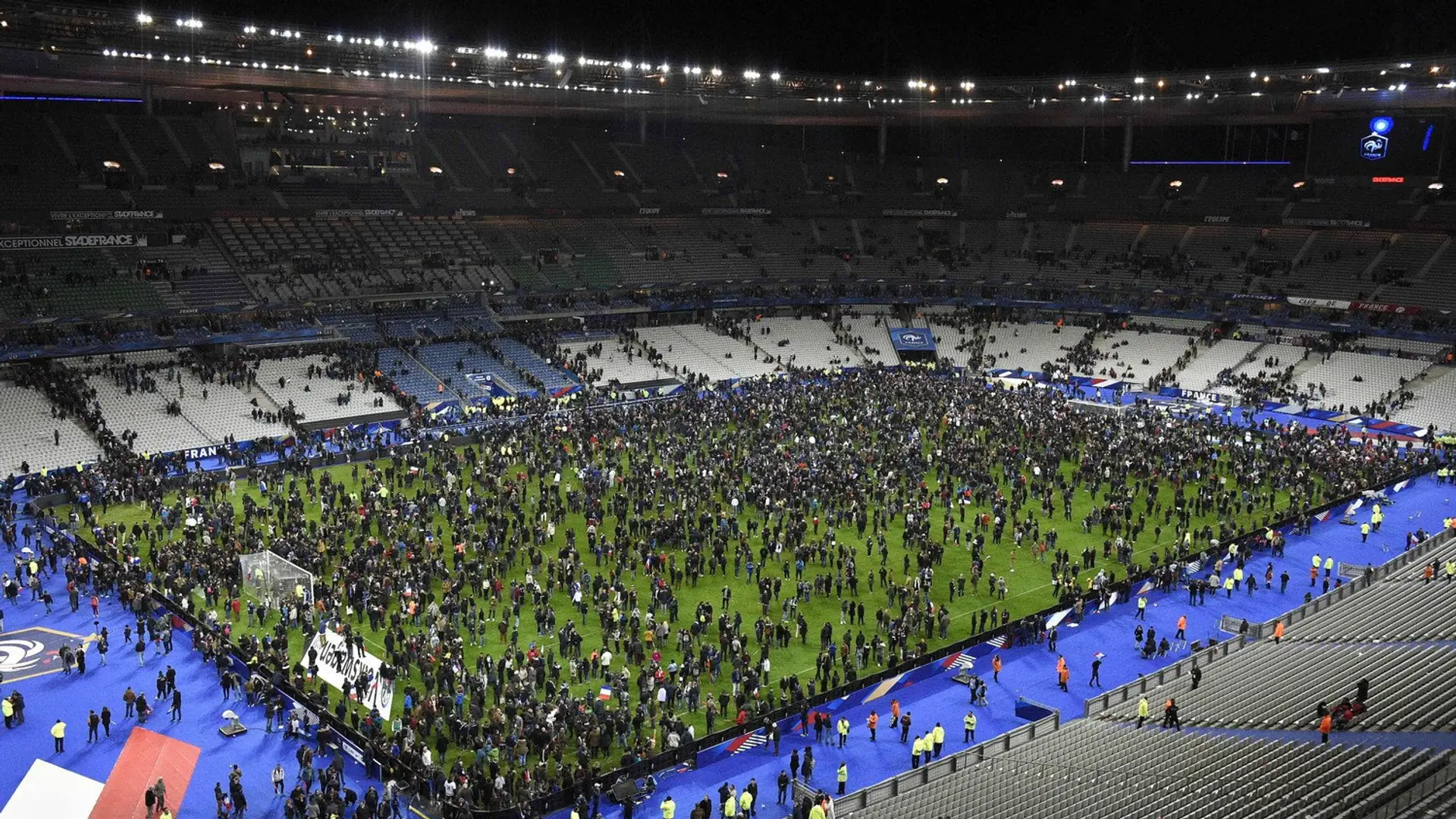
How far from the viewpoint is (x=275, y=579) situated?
97.2 feet

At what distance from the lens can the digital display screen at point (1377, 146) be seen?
60719 mm

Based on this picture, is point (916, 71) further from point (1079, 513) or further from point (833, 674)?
point (833, 674)

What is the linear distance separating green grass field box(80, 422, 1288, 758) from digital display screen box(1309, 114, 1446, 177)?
3074 cm

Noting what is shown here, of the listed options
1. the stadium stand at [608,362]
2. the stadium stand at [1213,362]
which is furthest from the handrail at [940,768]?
the stadium stand at [1213,362]

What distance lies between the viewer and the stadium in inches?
891

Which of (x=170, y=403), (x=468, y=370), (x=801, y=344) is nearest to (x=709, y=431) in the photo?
(x=468, y=370)

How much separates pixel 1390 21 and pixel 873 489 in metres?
44.4

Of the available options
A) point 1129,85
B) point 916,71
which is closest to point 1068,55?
point 1129,85

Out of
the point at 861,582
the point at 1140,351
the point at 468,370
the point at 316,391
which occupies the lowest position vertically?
the point at 861,582

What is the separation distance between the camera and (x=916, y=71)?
240 feet

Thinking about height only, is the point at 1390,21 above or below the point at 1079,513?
above

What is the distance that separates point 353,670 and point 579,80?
50.6m

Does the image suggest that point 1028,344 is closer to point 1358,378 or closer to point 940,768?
point 1358,378

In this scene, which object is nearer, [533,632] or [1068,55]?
[533,632]
